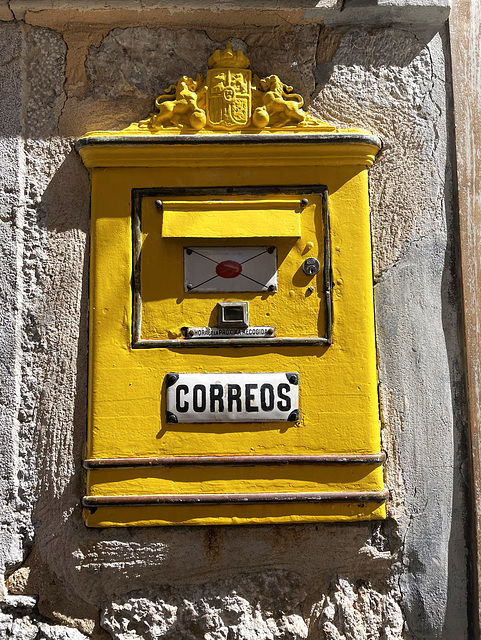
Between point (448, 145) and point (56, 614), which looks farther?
point (448, 145)

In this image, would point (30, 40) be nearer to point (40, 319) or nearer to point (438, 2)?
point (40, 319)

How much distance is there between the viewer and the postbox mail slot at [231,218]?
2061 mm

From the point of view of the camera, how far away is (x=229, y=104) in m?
2.17

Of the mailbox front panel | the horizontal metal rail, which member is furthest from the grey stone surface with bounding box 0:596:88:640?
the horizontal metal rail

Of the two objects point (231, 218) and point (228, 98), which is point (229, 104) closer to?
point (228, 98)

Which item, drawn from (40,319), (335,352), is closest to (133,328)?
(40,319)

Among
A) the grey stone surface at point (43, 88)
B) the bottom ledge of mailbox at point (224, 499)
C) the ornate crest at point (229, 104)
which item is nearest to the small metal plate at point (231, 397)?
the bottom ledge of mailbox at point (224, 499)

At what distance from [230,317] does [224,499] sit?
26.4 inches

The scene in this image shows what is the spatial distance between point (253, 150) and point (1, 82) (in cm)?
108

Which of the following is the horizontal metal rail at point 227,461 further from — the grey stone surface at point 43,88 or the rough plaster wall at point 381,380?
the grey stone surface at point 43,88

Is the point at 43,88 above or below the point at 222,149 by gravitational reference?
above

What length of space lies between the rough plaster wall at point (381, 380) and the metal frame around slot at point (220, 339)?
0.78 ft

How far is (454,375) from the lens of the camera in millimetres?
2189

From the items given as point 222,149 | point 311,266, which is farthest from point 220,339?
point 222,149
